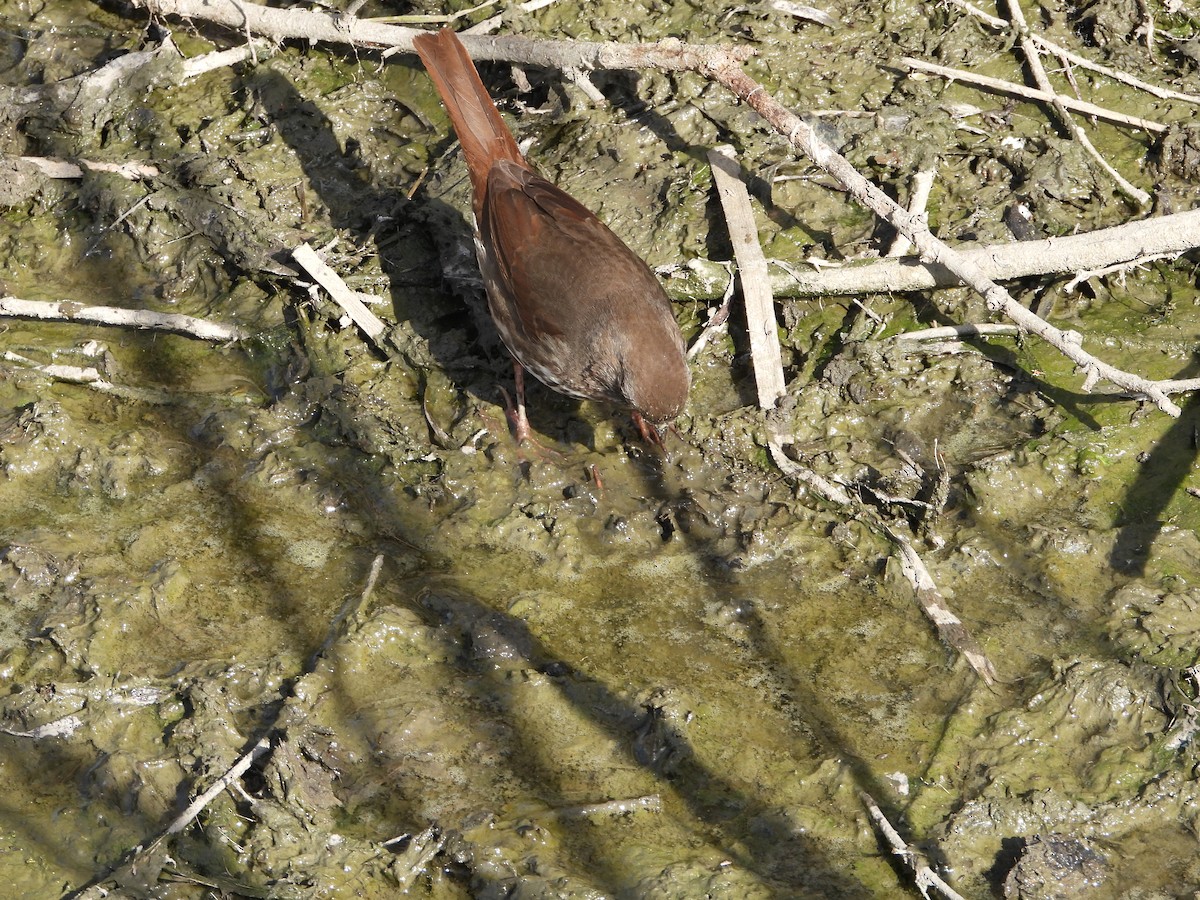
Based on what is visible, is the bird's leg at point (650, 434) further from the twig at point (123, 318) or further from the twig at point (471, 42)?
the twig at point (123, 318)

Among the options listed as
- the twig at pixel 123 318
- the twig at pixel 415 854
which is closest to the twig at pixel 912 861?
the twig at pixel 415 854

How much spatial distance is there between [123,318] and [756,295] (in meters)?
3.30

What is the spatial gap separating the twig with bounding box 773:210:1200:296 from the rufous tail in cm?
176

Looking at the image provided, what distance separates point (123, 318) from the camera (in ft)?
19.9

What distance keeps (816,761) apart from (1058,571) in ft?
4.63

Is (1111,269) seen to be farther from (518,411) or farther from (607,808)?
(607,808)

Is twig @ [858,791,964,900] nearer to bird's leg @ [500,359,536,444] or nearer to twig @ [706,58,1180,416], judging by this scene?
twig @ [706,58,1180,416]

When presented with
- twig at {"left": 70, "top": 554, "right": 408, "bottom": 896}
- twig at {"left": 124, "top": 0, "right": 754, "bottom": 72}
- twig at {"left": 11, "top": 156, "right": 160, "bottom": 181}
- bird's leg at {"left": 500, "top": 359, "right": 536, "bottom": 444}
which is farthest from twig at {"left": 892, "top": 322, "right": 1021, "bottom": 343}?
twig at {"left": 11, "top": 156, "right": 160, "bottom": 181}

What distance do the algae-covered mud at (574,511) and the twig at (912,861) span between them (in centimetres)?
7

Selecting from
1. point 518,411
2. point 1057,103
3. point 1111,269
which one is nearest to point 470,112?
point 518,411

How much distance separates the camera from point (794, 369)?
578 centimetres

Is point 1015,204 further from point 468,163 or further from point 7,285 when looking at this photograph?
point 7,285

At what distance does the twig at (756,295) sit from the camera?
563 cm

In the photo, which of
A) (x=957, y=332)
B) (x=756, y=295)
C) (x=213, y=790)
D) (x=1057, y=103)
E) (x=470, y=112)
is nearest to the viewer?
(x=213, y=790)
